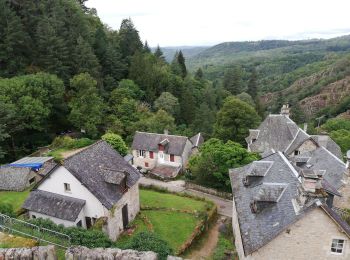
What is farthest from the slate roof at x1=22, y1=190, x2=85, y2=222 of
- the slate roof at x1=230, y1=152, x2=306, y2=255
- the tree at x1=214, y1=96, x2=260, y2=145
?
the tree at x1=214, y1=96, x2=260, y2=145

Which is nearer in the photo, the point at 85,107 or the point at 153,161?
the point at 153,161

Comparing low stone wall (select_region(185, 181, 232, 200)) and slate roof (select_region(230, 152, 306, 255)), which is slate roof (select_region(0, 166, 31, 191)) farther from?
slate roof (select_region(230, 152, 306, 255))

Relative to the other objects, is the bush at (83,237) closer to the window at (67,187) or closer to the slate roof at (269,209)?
the window at (67,187)

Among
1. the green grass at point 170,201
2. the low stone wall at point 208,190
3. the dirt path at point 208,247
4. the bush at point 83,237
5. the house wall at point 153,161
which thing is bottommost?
the house wall at point 153,161

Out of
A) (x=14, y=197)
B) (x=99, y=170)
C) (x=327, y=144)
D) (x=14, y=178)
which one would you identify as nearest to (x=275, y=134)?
(x=327, y=144)

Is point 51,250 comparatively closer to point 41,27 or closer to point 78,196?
point 78,196

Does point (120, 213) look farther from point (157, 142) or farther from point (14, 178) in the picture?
point (157, 142)

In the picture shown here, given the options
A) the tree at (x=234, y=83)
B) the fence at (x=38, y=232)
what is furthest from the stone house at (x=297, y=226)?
the tree at (x=234, y=83)
